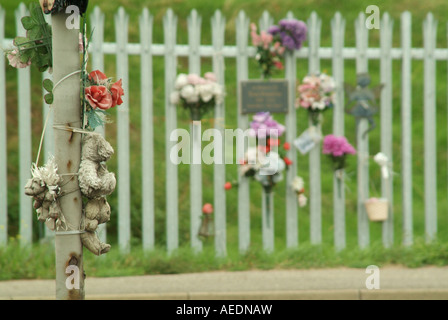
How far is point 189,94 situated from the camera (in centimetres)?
637

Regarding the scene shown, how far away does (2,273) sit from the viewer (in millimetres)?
5855

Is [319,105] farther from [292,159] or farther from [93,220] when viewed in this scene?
[93,220]

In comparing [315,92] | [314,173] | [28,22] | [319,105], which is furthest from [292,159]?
[28,22]

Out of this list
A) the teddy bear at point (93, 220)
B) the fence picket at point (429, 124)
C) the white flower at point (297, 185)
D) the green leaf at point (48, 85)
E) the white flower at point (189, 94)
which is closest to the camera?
the teddy bear at point (93, 220)

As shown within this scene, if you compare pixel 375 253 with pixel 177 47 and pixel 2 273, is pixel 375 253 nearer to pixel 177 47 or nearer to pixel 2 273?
pixel 177 47

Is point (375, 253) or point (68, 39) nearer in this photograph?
point (68, 39)

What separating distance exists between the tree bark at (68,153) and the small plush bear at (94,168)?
3 cm

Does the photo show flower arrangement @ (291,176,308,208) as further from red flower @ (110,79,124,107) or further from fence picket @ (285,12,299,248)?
red flower @ (110,79,124,107)

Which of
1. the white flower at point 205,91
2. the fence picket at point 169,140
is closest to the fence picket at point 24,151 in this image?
the fence picket at point 169,140

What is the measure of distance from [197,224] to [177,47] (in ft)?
5.51

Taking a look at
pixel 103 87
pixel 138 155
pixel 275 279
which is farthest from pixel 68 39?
pixel 138 155

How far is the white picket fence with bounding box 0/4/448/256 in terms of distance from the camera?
6344mm

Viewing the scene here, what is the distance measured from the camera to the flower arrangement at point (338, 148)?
666 cm
